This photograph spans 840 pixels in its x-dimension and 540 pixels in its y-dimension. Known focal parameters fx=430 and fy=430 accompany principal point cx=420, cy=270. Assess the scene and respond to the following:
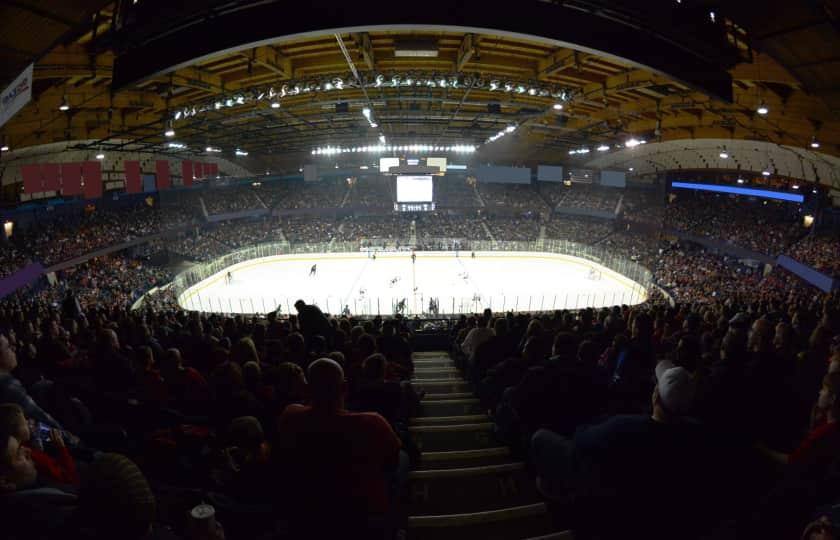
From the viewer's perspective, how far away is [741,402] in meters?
2.97

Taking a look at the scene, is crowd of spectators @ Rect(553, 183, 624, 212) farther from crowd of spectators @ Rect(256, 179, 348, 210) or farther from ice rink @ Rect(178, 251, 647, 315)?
crowd of spectators @ Rect(256, 179, 348, 210)

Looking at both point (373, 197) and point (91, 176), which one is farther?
point (373, 197)

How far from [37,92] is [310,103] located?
7.74 meters

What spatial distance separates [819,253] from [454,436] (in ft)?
96.1

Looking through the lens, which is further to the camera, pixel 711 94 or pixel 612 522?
pixel 711 94

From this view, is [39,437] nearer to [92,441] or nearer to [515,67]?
[92,441]

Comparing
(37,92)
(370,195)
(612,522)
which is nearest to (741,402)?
(612,522)

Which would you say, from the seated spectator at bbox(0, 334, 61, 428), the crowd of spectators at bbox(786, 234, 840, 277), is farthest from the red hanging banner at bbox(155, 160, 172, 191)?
the crowd of spectators at bbox(786, 234, 840, 277)

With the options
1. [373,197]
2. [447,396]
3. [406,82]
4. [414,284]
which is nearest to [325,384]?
[447,396]

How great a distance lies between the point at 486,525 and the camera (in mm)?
3047

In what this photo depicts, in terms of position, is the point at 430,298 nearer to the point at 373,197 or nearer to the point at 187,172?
the point at 187,172

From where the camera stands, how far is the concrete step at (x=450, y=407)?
224 inches

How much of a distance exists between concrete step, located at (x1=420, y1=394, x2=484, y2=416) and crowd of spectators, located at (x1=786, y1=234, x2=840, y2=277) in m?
24.3

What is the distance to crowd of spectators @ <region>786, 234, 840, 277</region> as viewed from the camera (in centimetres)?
2197
